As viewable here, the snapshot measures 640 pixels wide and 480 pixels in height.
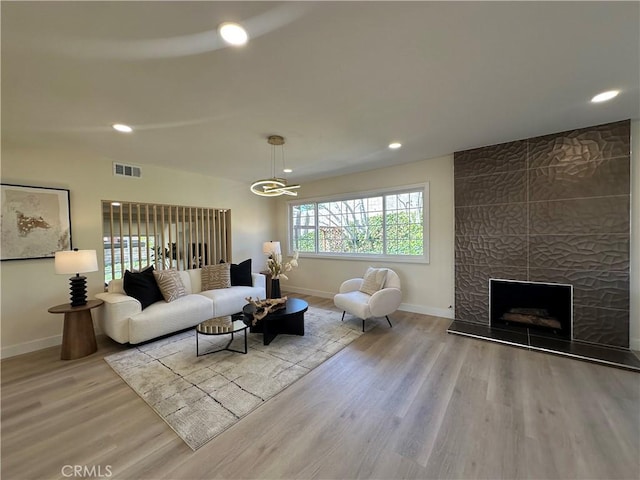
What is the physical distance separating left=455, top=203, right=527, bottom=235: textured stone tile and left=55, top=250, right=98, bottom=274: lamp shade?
4909 mm

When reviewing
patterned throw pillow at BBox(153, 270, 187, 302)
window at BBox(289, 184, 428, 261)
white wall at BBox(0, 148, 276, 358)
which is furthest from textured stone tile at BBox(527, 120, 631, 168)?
white wall at BBox(0, 148, 276, 358)

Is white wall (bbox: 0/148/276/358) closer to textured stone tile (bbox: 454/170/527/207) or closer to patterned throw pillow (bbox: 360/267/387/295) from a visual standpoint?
patterned throw pillow (bbox: 360/267/387/295)

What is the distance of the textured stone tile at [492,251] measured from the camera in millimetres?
3478

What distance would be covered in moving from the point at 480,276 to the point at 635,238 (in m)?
1.60

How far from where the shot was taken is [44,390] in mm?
2312

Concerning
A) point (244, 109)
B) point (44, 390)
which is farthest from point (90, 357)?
point (244, 109)

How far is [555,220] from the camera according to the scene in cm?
323

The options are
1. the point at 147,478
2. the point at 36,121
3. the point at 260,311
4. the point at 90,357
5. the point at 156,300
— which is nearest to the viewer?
the point at 147,478

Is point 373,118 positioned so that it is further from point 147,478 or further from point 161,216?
point 161,216

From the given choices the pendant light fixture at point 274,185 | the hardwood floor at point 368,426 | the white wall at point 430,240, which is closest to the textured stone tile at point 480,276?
the white wall at point 430,240

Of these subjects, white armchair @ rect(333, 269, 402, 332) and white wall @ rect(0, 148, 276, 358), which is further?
white armchair @ rect(333, 269, 402, 332)

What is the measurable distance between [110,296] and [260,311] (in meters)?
1.94

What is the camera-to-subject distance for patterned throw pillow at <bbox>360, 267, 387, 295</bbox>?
4.05 meters

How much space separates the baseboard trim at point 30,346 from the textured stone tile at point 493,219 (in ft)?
18.9
